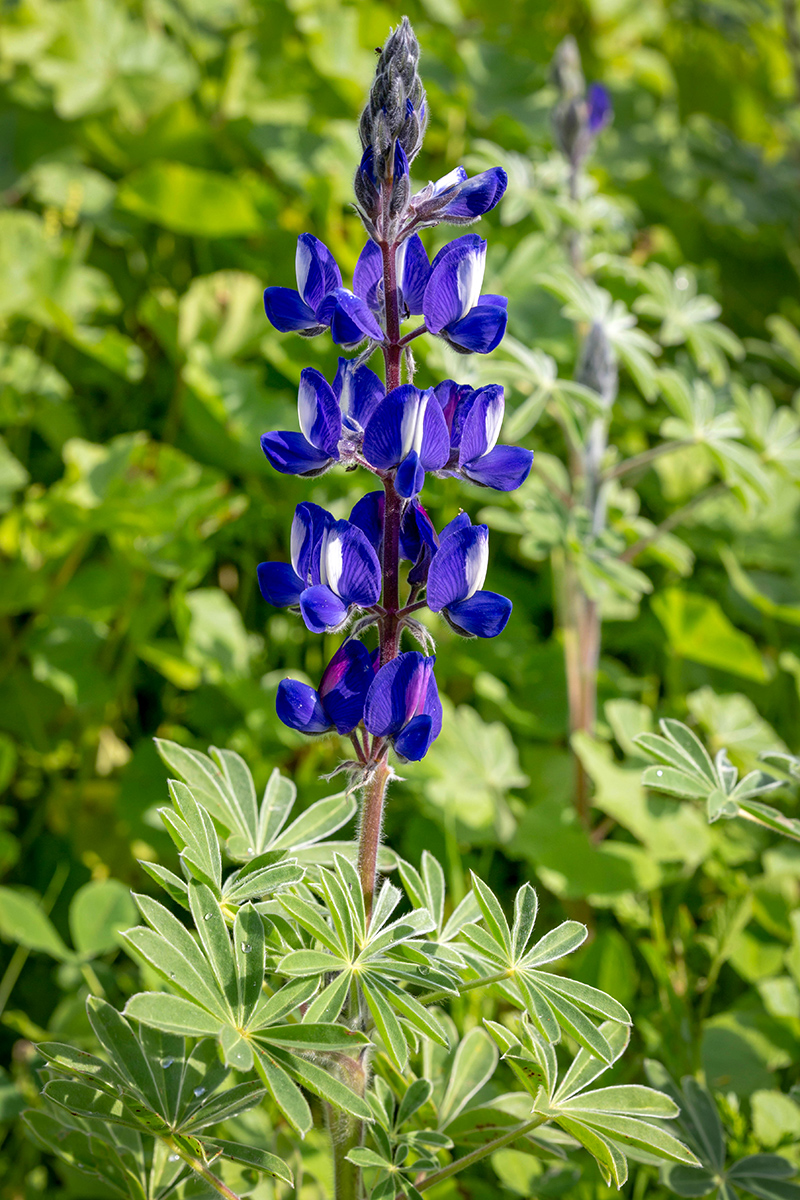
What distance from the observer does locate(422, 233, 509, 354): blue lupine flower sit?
0.96 metres

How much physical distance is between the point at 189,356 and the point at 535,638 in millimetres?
1087

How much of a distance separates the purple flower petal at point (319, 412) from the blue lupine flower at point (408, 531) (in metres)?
0.09

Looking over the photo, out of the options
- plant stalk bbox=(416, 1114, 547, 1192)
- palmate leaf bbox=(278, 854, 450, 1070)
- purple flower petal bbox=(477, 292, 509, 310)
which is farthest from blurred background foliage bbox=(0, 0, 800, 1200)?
purple flower petal bbox=(477, 292, 509, 310)

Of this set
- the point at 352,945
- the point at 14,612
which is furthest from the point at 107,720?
the point at 352,945

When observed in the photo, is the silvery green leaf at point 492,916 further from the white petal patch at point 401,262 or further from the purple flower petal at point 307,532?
the white petal patch at point 401,262

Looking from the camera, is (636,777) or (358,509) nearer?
(358,509)

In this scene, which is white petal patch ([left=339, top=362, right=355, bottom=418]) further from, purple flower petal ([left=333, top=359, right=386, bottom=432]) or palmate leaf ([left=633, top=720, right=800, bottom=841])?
palmate leaf ([left=633, top=720, right=800, bottom=841])

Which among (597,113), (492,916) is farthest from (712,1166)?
(597,113)

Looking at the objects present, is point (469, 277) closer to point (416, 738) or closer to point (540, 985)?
point (416, 738)

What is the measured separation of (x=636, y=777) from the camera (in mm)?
1940

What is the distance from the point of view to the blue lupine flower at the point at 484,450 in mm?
981

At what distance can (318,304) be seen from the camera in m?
1.00

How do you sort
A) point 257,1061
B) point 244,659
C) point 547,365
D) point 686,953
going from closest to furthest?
1. point 257,1061
2. point 686,953
3. point 547,365
4. point 244,659

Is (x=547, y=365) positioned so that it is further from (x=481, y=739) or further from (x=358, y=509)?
(x=358, y=509)
